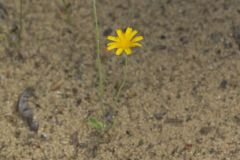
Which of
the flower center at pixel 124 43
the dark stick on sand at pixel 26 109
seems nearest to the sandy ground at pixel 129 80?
→ the dark stick on sand at pixel 26 109

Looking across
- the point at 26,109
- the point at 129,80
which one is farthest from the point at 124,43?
the point at 26,109

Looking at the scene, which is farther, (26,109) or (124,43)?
(26,109)

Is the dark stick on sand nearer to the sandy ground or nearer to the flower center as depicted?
the sandy ground

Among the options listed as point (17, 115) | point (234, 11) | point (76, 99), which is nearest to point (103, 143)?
point (76, 99)

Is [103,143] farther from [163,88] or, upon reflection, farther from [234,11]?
[234,11]

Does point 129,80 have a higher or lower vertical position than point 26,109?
higher

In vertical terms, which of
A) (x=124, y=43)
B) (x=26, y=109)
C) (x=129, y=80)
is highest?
(x=124, y=43)

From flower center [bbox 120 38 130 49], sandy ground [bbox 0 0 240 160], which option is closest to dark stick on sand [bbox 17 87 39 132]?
sandy ground [bbox 0 0 240 160]

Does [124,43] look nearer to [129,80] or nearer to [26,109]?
[129,80]

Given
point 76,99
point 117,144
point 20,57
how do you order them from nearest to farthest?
point 117,144 → point 76,99 → point 20,57
